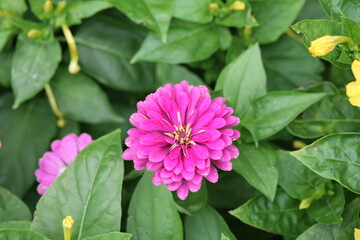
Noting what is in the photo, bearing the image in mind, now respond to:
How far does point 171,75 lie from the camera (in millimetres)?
1211

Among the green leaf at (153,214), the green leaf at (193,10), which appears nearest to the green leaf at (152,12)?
the green leaf at (193,10)

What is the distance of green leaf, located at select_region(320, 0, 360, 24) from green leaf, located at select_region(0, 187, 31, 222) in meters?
0.73

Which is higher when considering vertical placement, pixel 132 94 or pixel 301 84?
pixel 301 84

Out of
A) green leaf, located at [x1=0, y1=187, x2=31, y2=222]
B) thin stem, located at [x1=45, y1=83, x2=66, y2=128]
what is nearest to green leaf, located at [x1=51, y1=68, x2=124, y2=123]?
thin stem, located at [x1=45, y1=83, x2=66, y2=128]

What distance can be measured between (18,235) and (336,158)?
57 centimetres

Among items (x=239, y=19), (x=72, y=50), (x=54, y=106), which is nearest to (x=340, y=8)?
(x=239, y=19)

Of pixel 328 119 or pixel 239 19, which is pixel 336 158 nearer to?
pixel 328 119

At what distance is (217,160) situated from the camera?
0.89 metres

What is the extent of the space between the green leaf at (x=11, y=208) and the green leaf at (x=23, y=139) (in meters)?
0.22

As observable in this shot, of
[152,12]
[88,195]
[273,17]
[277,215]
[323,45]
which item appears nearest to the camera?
[323,45]

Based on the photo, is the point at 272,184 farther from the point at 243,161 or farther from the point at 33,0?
the point at 33,0

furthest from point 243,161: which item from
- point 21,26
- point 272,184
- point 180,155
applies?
point 21,26

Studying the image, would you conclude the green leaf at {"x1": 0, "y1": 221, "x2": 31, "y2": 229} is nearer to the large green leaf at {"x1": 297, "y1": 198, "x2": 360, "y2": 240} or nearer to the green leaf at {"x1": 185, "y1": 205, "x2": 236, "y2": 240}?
the green leaf at {"x1": 185, "y1": 205, "x2": 236, "y2": 240}

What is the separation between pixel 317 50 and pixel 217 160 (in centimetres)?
25
